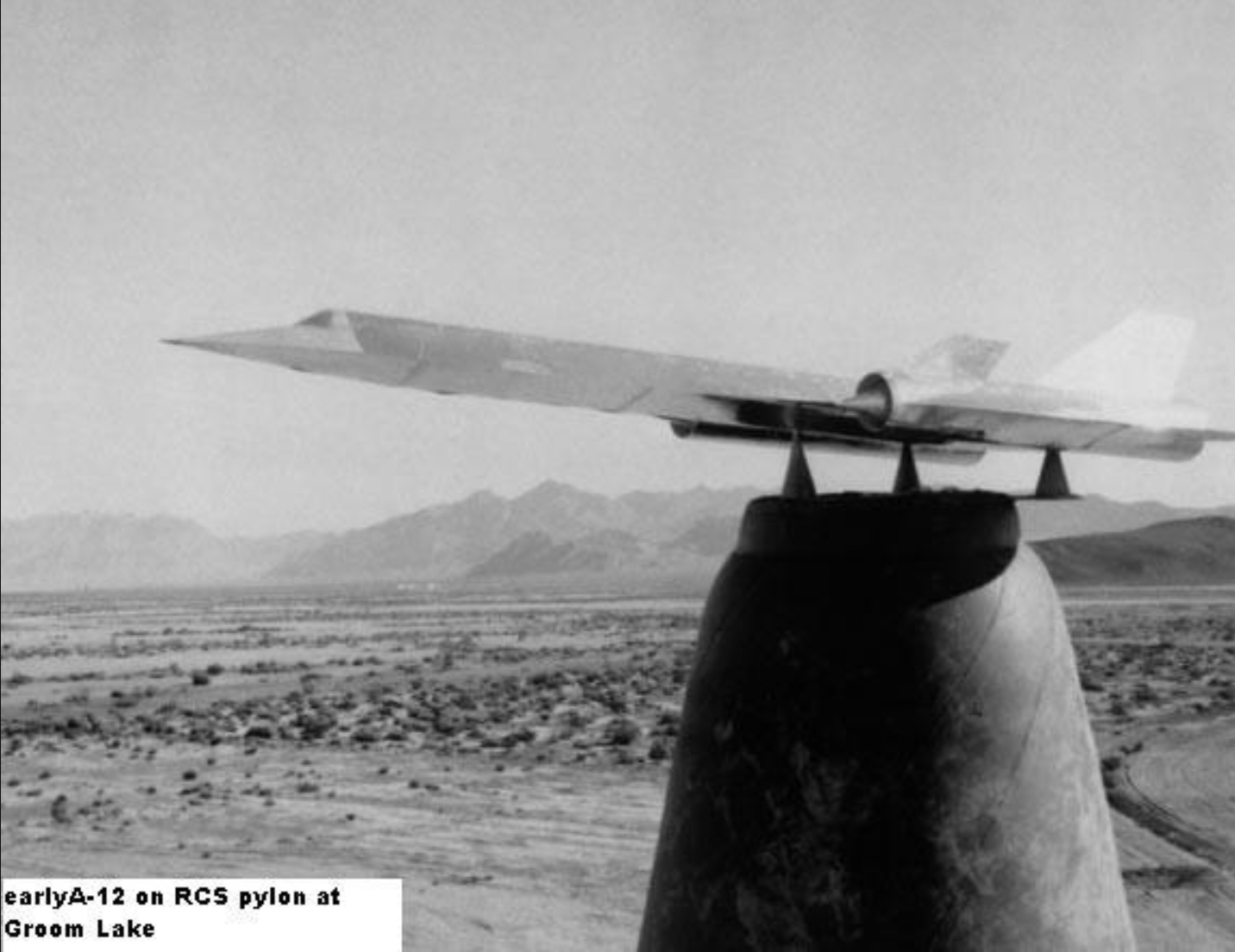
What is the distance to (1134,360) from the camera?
204 inches

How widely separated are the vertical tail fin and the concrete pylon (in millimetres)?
2253

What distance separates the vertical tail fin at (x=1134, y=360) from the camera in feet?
16.3

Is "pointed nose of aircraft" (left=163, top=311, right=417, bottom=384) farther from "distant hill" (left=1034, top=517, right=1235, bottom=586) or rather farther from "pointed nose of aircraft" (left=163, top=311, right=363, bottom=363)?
"distant hill" (left=1034, top=517, right=1235, bottom=586)

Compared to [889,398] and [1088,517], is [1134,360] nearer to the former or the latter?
[889,398]

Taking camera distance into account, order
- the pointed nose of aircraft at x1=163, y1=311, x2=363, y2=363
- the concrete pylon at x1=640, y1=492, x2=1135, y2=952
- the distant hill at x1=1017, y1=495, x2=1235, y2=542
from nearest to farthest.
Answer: the concrete pylon at x1=640, y1=492, x2=1135, y2=952
the pointed nose of aircraft at x1=163, y1=311, x2=363, y2=363
the distant hill at x1=1017, y1=495, x2=1235, y2=542

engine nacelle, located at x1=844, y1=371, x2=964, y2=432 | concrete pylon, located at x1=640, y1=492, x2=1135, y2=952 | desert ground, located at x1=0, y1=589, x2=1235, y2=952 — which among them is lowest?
desert ground, located at x1=0, y1=589, x2=1235, y2=952

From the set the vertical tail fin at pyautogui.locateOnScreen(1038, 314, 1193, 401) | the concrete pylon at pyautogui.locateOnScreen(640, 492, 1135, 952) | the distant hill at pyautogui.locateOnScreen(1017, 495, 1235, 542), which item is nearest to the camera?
the concrete pylon at pyautogui.locateOnScreen(640, 492, 1135, 952)

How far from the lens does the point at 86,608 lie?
106188 mm

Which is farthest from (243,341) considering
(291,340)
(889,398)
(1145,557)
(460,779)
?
(1145,557)

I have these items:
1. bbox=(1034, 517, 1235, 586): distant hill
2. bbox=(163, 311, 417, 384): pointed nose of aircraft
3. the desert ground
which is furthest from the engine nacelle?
bbox=(1034, 517, 1235, 586): distant hill

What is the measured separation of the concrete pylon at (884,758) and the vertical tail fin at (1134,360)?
88.7 inches

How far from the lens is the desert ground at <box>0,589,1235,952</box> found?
394 inches

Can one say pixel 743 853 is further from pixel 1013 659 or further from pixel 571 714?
pixel 571 714

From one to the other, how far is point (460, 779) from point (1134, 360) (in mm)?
12081
